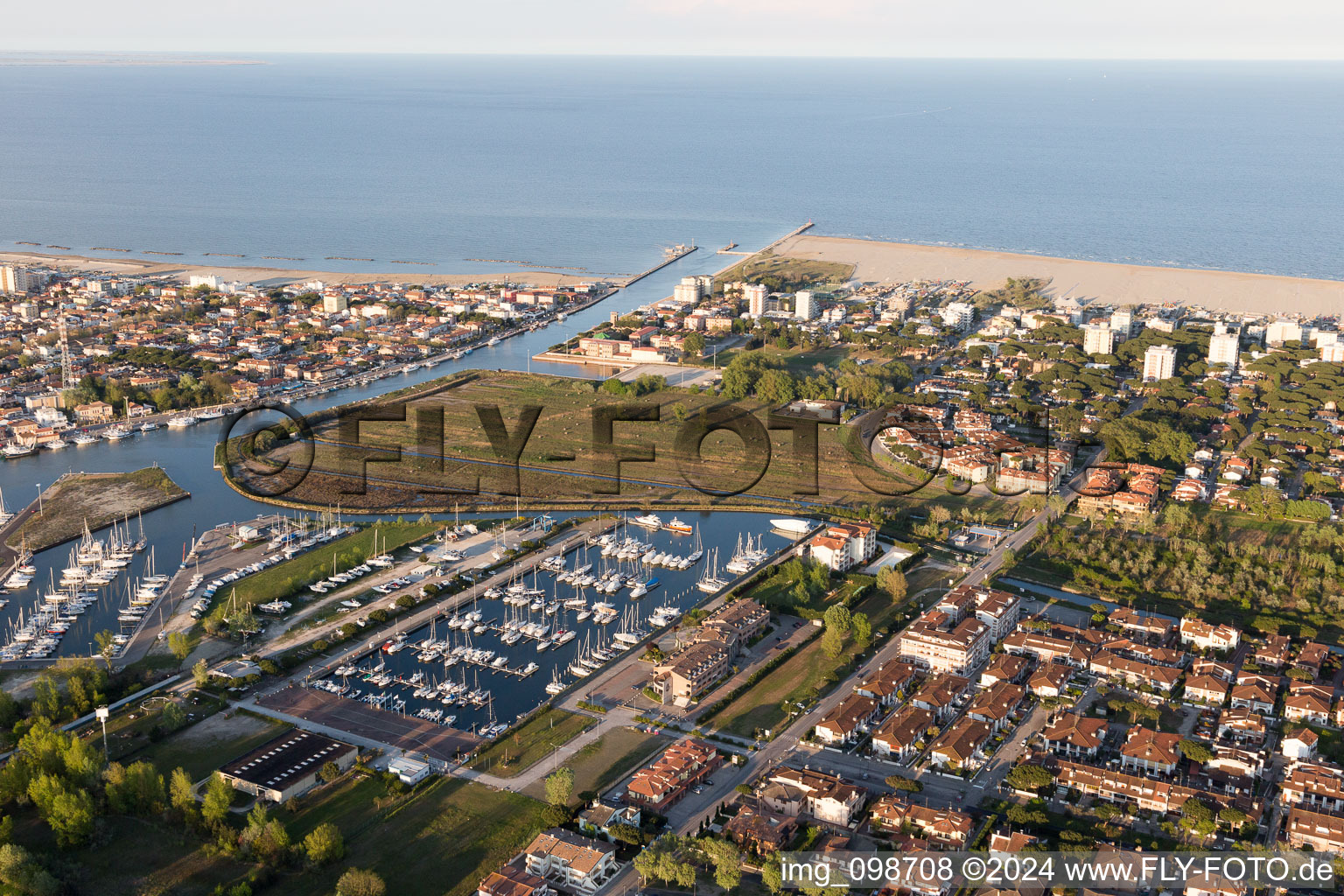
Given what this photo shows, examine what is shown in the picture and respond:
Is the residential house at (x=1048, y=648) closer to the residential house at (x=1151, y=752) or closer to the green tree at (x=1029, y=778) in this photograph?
→ the residential house at (x=1151, y=752)

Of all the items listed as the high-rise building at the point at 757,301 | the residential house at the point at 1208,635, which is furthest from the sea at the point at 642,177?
the residential house at the point at 1208,635

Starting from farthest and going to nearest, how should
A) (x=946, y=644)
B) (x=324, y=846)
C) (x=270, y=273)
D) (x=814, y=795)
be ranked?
(x=270, y=273), (x=946, y=644), (x=814, y=795), (x=324, y=846)

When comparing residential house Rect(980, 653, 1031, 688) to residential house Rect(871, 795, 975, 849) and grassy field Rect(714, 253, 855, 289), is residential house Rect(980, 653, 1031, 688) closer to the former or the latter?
residential house Rect(871, 795, 975, 849)

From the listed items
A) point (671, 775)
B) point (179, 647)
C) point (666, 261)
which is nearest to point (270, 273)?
point (666, 261)

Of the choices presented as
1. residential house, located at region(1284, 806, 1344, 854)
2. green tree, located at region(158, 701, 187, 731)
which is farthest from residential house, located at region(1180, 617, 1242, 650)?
green tree, located at region(158, 701, 187, 731)

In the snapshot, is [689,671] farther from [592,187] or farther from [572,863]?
[592,187]

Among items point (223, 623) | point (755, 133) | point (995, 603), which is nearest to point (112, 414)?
point (223, 623)

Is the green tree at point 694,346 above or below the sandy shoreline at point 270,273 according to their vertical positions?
below
